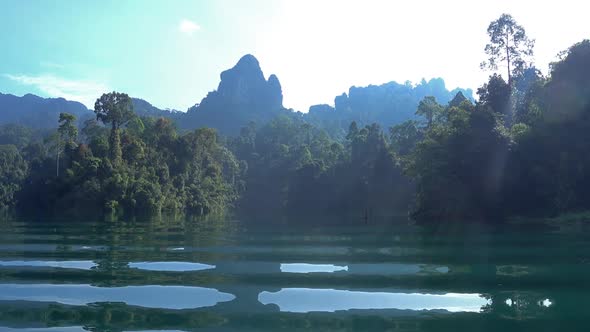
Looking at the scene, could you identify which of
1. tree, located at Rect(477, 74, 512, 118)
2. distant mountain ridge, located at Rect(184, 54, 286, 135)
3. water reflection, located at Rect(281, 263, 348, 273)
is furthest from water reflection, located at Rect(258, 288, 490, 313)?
distant mountain ridge, located at Rect(184, 54, 286, 135)

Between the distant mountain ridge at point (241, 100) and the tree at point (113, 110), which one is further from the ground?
the distant mountain ridge at point (241, 100)

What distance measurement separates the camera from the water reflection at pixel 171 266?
8.09 meters

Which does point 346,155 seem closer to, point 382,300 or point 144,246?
point 144,246

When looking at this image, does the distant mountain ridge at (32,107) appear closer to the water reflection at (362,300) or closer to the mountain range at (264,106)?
the mountain range at (264,106)

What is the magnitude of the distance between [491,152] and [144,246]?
23189mm

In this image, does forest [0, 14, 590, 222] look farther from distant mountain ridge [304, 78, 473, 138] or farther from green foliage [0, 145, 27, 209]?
distant mountain ridge [304, 78, 473, 138]

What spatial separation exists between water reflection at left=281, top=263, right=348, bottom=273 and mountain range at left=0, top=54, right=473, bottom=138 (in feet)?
366

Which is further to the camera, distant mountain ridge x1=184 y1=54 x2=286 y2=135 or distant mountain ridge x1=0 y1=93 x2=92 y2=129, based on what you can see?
distant mountain ridge x1=0 y1=93 x2=92 y2=129

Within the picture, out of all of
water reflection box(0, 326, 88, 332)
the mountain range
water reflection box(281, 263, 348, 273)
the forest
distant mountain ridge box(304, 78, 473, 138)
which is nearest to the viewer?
water reflection box(0, 326, 88, 332)

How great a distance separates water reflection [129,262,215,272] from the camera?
8.09m

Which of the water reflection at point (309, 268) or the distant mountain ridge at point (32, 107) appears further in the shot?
the distant mountain ridge at point (32, 107)

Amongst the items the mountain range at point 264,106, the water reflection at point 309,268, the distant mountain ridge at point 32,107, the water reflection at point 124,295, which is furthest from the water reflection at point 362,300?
the distant mountain ridge at point 32,107

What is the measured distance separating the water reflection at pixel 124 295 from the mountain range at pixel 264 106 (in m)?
114

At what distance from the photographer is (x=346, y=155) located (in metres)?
71.9
